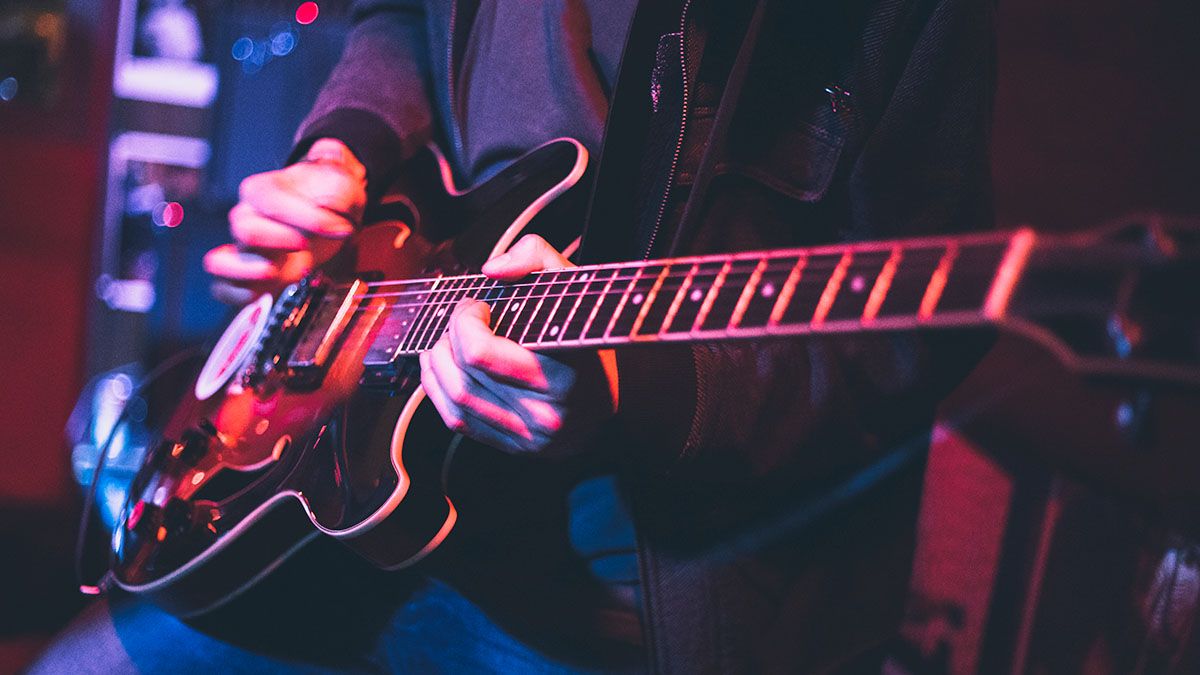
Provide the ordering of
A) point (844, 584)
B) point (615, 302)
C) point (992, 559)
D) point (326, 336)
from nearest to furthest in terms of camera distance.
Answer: point (615, 302), point (844, 584), point (326, 336), point (992, 559)

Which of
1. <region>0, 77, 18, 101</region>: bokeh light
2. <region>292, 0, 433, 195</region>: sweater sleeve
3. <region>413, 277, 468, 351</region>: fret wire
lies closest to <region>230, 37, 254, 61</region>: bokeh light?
<region>0, 77, 18, 101</region>: bokeh light

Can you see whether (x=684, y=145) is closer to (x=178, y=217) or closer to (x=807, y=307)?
(x=807, y=307)

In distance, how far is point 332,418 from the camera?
105cm

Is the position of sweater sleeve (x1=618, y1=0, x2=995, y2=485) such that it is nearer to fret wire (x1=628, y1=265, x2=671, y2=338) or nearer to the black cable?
fret wire (x1=628, y1=265, x2=671, y2=338)

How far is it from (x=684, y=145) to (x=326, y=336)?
517 millimetres

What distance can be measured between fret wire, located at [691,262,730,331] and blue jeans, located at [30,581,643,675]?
0.49 meters

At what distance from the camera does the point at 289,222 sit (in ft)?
4.04

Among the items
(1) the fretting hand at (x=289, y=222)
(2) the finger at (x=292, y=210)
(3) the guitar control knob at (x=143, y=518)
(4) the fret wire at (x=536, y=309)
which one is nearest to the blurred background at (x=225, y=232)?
(3) the guitar control knob at (x=143, y=518)

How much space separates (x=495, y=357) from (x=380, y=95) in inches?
33.2

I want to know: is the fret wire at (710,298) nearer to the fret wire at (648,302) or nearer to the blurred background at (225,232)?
the fret wire at (648,302)

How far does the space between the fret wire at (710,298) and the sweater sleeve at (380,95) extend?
80 cm

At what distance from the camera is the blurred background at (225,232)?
137cm

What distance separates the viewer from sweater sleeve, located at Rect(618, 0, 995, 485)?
3.00ft

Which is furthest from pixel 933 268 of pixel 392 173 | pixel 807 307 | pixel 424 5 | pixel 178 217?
pixel 178 217
